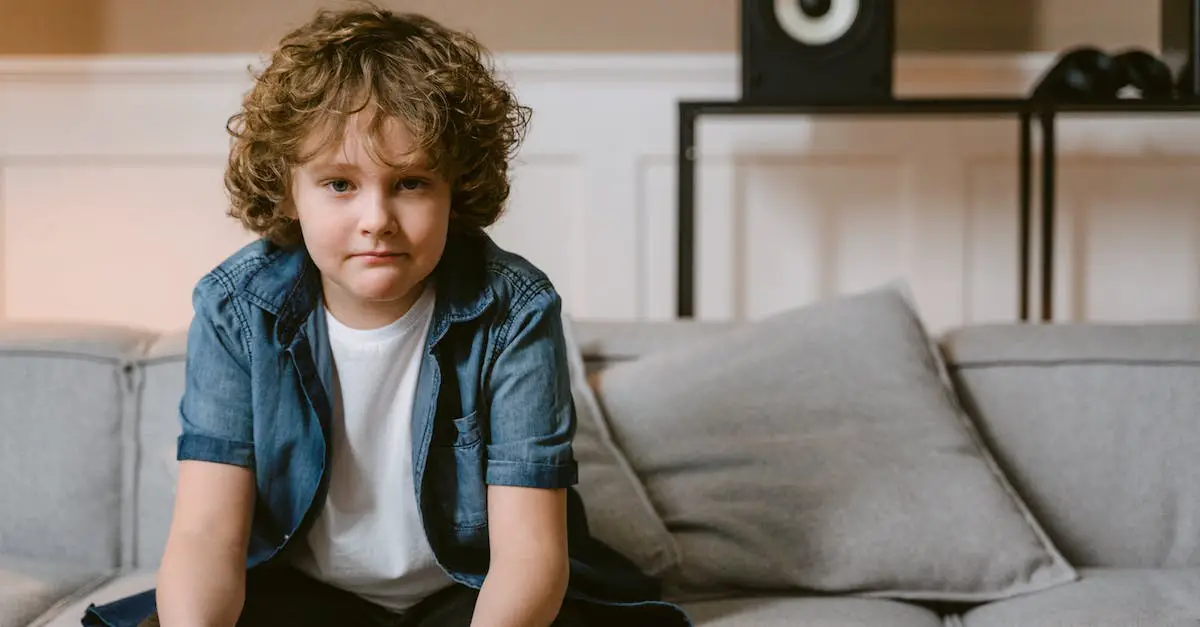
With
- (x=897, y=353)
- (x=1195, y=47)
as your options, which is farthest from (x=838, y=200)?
(x=897, y=353)

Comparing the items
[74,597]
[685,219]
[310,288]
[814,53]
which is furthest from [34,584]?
[814,53]

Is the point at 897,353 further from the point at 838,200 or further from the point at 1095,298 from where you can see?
the point at 1095,298

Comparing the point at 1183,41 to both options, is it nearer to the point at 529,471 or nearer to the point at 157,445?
the point at 529,471

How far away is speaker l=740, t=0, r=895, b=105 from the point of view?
189 cm

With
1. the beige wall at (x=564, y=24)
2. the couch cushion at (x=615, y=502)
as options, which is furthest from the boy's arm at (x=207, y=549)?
the beige wall at (x=564, y=24)

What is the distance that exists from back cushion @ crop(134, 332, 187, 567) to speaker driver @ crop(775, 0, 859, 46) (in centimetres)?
103

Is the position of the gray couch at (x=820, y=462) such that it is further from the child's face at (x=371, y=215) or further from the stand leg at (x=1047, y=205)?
the stand leg at (x=1047, y=205)

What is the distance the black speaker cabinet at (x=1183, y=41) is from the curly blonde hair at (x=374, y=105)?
1.30 metres

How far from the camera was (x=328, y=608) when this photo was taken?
106cm

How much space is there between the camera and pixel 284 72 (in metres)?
0.99

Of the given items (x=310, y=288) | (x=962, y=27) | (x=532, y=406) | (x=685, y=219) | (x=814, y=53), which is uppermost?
(x=962, y=27)

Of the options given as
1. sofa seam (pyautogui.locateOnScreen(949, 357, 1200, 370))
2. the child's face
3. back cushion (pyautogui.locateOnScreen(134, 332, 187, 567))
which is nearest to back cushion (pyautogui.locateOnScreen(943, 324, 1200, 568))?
sofa seam (pyautogui.locateOnScreen(949, 357, 1200, 370))

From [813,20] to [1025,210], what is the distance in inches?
20.8

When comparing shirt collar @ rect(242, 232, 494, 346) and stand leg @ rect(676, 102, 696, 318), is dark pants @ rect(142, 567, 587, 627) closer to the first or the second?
shirt collar @ rect(242, 232, 494, 346)
